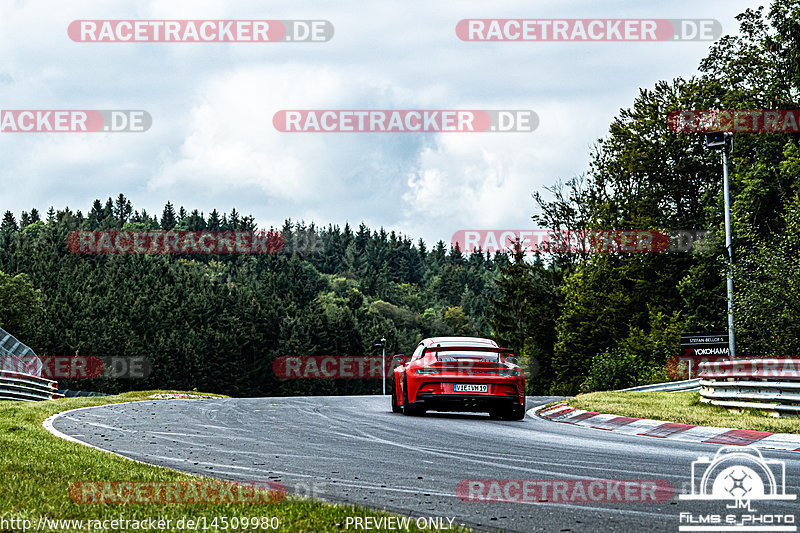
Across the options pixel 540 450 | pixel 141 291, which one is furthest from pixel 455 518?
pixel 141 291

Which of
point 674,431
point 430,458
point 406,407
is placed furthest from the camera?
point 406,407

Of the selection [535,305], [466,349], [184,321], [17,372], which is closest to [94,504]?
[466,349]

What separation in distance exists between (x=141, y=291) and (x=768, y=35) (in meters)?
92.1

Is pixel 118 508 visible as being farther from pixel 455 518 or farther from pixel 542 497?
pixel 542 497

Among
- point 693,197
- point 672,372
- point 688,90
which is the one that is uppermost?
point 688,90

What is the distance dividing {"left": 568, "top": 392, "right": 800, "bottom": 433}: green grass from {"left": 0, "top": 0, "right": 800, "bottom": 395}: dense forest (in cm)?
799

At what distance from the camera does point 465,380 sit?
51.5ft

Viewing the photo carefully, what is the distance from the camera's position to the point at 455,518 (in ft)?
20.3

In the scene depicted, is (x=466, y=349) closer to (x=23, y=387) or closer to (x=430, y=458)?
(x=430, y=458)

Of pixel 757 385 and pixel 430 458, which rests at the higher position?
pixel 757 385

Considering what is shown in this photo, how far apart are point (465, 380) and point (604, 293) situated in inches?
1364

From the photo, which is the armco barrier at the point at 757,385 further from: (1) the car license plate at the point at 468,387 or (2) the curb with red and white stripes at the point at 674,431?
(1) the car license plate at the point at 468,387

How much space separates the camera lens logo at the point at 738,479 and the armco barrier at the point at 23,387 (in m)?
20.7

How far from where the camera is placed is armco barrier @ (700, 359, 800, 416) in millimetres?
14469
